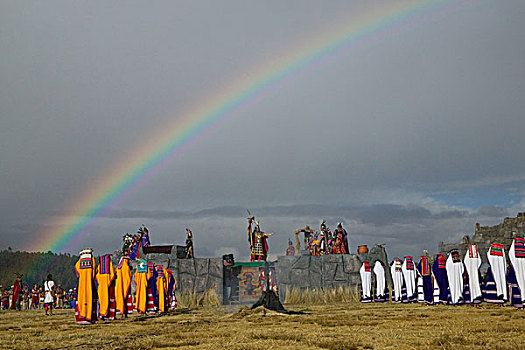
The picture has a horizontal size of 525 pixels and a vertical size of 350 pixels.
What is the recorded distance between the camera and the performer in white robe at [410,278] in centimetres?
1955

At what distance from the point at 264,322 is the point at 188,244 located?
1770cm

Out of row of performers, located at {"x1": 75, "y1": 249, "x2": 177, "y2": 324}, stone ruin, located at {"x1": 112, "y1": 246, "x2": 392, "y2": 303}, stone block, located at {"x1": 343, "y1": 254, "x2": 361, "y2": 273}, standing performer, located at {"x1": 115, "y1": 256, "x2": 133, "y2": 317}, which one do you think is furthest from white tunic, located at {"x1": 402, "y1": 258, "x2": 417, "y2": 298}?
standing performer, located at {"x1": 115, "y1": 256, "x2": 133, "y2": 317}

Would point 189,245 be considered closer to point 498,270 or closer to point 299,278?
point 299,278

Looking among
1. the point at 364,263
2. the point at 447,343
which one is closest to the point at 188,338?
the point at 447,343

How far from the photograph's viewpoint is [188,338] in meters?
7.95

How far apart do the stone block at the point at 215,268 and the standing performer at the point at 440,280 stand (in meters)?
11.4

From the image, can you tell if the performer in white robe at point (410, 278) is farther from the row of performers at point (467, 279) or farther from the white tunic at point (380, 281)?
the white tunic at point (380, 281)

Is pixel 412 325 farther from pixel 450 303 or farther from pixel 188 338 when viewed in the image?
pixel 450 303

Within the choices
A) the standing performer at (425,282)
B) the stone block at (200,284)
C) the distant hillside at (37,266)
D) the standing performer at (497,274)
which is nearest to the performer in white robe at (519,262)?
the standing performer at (497,274)

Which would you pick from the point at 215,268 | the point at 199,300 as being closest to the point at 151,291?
the point at 199,300

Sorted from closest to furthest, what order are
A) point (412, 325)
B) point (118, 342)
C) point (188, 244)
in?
point (118, 342)
point (412, 325)
point (188, 244)

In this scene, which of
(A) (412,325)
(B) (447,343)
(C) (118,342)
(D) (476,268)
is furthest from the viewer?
(D) (476,268)

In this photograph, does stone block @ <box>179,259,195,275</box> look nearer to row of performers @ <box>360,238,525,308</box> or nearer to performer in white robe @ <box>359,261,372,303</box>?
performer in white robe @ <box>359,261,372,303</box>

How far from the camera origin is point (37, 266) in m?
52.8
